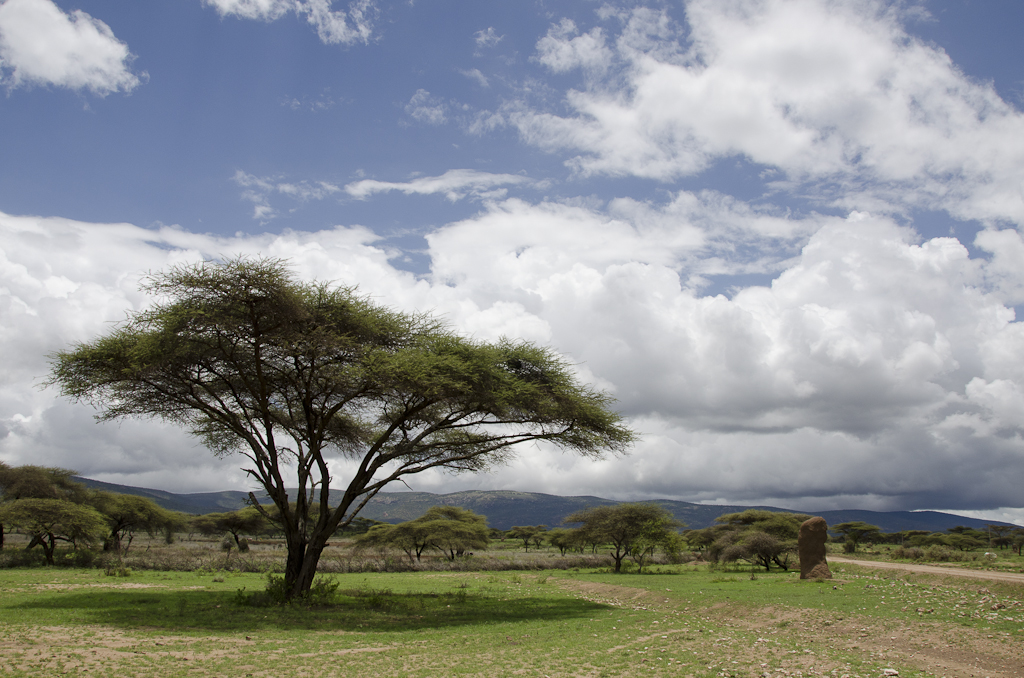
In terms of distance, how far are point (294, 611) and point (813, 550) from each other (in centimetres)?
2084

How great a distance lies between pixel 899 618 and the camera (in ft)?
44.3

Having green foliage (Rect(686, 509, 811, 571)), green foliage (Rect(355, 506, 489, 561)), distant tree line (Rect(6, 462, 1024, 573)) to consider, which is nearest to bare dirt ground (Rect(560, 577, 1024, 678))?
green foliage (Rect(686, 509, 811, 571))

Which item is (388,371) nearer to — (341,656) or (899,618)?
(341,656)

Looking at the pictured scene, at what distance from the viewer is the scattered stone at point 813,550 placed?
25484 millimetres

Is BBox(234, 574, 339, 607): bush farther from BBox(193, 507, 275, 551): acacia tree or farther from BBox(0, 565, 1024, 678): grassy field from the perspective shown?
BBox(193, 507, 275, 551): acacia tree

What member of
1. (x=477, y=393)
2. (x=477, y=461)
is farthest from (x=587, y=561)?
(x=477, y=393)

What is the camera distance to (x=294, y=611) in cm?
1544

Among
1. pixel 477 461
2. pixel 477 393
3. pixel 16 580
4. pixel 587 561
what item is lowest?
pixel 587 561

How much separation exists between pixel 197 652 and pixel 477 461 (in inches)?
463

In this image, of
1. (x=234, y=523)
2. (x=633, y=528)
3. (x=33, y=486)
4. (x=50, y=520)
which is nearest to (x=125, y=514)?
(x=33, y=486)

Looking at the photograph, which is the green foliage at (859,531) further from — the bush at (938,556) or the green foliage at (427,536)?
the green foliage at (427,536)

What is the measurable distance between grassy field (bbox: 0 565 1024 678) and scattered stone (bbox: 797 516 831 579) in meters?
5.30

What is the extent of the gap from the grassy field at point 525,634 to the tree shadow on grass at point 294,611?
0.05m

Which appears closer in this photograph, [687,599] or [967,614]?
[967,614]
